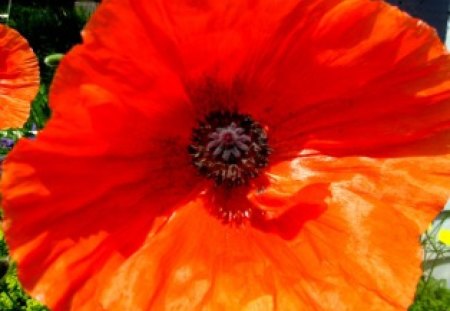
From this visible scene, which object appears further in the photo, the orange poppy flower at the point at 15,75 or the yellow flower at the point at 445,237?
the yellow flower at the point at 445,237

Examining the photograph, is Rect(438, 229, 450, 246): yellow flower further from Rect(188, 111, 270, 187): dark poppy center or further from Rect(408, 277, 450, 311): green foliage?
Rect(188, 111, 270, 187): dark poppy center

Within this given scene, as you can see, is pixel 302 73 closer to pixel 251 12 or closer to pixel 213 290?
pixel 251 12

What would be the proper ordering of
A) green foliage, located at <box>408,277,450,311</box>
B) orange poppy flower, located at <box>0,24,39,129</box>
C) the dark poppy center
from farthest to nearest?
1. green foliage, located at <box>408,277,450,311</box>
2. orange poppy flower, located at <box>0,24,39,129</box>
3. the dark poppy center

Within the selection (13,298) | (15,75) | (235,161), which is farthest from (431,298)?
(235,161)

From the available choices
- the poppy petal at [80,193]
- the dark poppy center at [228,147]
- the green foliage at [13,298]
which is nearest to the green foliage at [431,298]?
the green foliage at [13,298]

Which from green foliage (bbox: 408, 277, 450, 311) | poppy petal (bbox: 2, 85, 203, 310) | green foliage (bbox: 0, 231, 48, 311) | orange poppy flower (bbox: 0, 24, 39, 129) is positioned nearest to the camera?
poppy petal (bbox: 2, 85, 203, 310)

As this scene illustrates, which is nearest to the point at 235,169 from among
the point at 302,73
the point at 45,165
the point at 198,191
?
the point at 198,191

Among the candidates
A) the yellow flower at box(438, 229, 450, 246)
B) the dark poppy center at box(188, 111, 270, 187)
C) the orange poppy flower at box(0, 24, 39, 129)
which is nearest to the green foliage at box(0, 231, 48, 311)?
the orange poppy flower at box(0, 24, 39, 129)

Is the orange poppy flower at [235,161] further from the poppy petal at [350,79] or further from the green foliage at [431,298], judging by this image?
the green foliage at [431,298]
